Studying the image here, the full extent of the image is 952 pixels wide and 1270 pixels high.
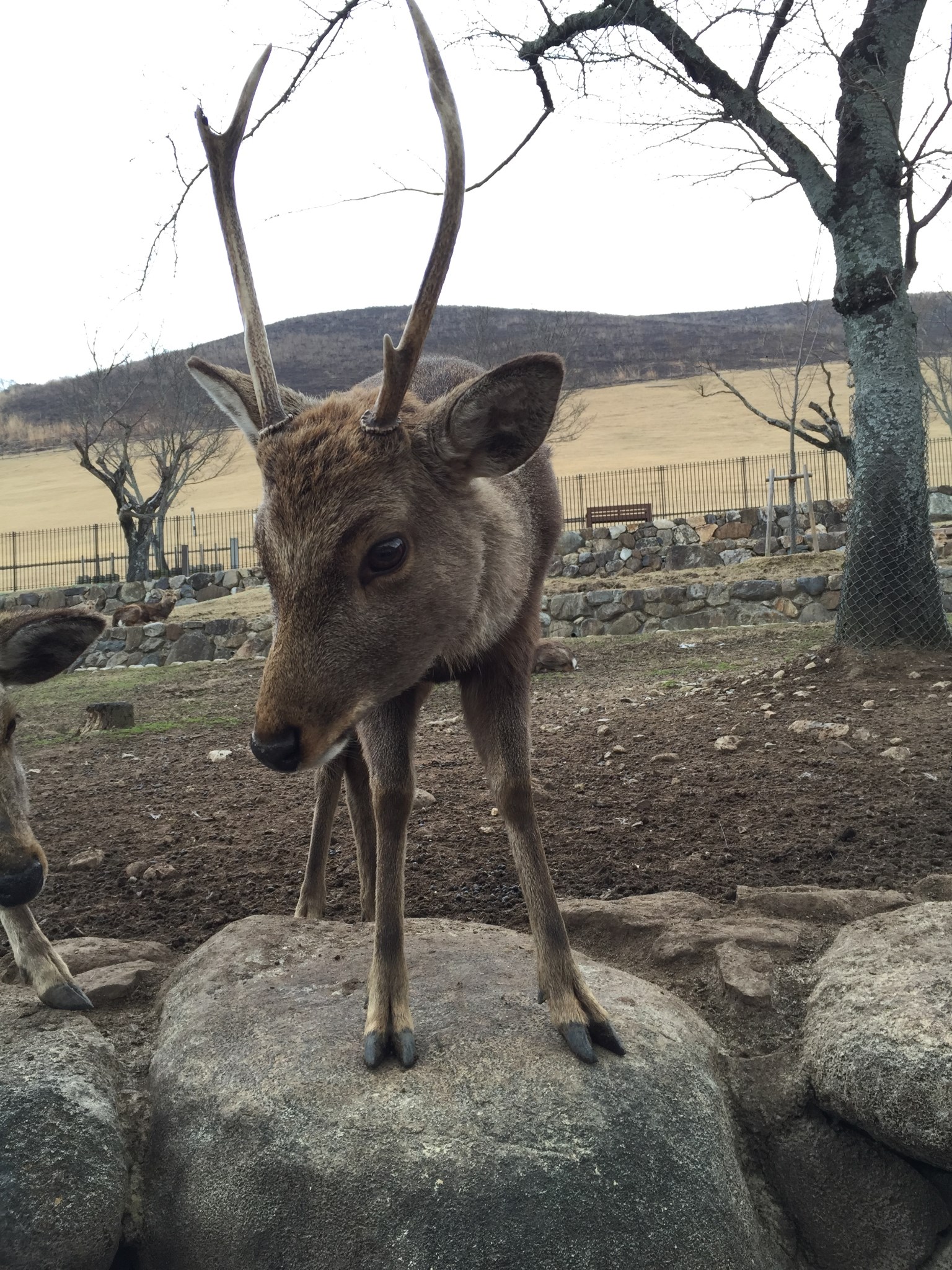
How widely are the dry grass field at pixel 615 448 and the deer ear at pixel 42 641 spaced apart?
41845mm

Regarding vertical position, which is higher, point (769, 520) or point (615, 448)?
point (615, 448)

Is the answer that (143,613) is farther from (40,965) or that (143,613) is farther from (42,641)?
(40,965)

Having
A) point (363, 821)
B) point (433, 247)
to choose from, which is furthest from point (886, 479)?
point (433, 247)

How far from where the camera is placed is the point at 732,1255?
216cm

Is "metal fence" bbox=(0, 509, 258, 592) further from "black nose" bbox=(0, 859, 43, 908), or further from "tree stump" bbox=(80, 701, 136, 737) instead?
"black nose" bbox=(0, 859, 43, 908)

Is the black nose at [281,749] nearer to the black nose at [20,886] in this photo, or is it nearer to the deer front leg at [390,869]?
the deer front leg at [390,869]

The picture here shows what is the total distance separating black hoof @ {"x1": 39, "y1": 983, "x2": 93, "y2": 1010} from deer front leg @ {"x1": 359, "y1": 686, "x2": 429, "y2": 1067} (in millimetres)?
888

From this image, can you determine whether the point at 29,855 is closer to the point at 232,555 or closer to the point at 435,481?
the point at 435,481

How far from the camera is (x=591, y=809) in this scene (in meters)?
4.59

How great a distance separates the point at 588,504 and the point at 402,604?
38008 millimetres

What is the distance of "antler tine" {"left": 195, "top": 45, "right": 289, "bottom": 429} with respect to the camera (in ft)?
8.04

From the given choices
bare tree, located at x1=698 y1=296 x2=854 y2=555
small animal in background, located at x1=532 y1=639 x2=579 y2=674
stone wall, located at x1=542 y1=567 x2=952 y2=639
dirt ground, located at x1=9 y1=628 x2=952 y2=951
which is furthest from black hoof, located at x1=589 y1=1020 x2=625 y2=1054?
stone wall, located at x1=542 y1=567 x2=952 y2=639

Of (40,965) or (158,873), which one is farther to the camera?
(158,873)

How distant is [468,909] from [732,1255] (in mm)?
1571
